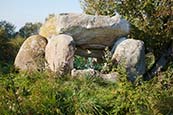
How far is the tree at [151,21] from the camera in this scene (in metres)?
12.4

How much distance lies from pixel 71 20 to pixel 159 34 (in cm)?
320

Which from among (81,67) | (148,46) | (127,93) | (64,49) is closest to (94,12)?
(148,46)

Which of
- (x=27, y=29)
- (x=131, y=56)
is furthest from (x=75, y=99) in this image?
(x=27, y=29)

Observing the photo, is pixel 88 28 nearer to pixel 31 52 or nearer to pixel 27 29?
pixel 31 52

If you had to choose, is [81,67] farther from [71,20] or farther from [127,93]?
[127,93]

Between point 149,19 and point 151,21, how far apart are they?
0.37 ft

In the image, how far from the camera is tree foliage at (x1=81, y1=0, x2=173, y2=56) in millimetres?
12422

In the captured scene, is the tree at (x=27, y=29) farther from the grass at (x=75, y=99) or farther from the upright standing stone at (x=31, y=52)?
the grass at (x=75, y=99)

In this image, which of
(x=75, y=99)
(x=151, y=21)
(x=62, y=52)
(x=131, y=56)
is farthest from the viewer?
(x=151, y=21)

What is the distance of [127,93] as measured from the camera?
22.2ft

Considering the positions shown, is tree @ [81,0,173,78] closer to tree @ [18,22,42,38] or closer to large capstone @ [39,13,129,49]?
large capstone @ [39,13,129,49]

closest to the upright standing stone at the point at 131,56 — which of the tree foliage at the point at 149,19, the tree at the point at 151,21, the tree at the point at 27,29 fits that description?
the tree at the point at 151,21

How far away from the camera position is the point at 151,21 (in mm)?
12672

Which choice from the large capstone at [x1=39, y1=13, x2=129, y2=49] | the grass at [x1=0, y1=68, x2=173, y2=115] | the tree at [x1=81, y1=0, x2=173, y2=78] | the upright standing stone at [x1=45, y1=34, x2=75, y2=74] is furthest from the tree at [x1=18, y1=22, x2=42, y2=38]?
the grass at [x1=0, y1=68, x2=173, y2=115]
